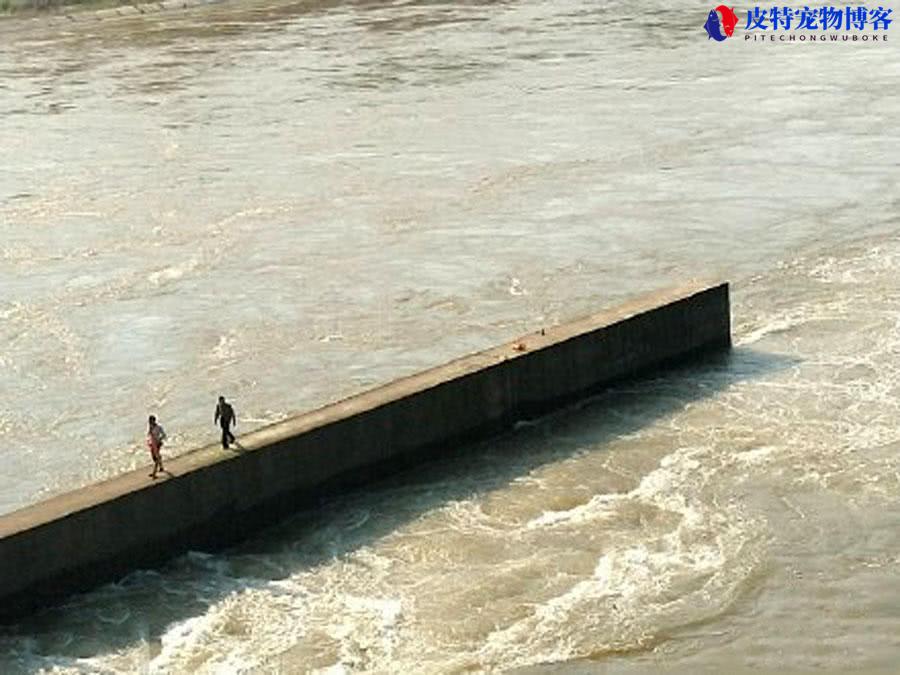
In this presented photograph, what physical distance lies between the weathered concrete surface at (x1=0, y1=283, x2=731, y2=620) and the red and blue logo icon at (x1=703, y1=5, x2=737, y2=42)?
135 ft

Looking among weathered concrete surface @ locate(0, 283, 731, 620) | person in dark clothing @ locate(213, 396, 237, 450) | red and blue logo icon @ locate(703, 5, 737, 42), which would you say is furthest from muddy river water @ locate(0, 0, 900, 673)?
red and blue logo icon @ locate(703, 5, 737, 42)

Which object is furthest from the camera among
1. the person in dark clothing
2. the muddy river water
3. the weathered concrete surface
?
the person in dark clothing

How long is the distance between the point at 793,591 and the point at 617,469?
154 inches

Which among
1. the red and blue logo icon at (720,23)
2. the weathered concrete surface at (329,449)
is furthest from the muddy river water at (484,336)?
the red and blue logo icon at (720,23)

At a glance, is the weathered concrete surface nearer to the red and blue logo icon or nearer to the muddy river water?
the muddy river water

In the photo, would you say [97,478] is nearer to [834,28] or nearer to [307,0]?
[834,28]

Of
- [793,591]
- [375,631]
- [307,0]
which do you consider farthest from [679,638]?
[307,0]

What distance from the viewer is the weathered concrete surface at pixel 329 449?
60.8 ft

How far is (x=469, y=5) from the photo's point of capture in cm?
8281

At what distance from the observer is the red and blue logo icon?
65.4 metres

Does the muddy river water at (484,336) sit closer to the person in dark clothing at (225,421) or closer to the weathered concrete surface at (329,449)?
the weathered concrete surface at (329,449)

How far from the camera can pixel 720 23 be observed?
2704 inches

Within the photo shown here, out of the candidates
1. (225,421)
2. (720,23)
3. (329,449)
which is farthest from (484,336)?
(720,23)

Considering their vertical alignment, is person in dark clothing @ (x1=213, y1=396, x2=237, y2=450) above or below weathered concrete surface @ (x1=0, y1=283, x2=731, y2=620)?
above
